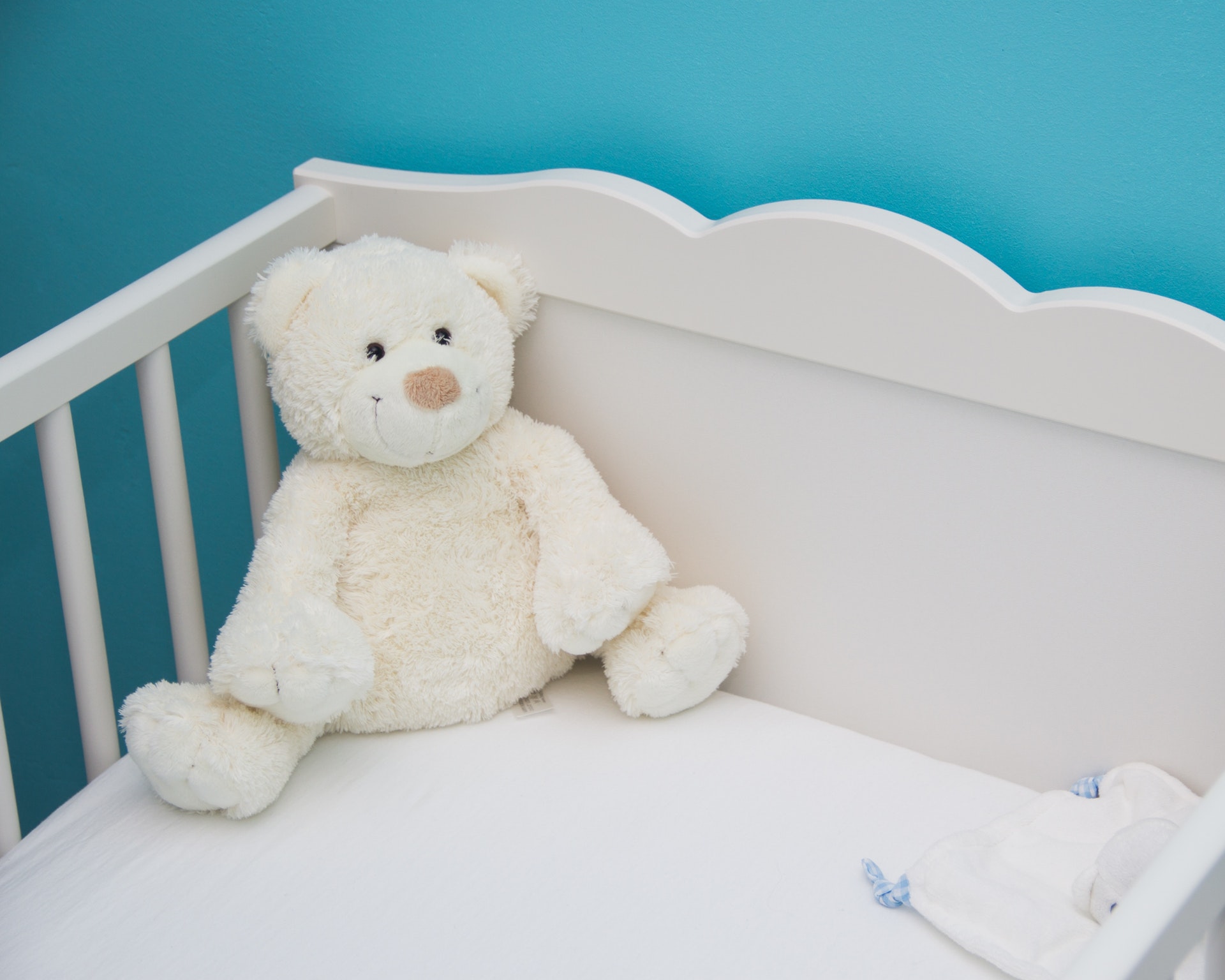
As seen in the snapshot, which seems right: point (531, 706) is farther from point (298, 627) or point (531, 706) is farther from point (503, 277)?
point (503, 277)

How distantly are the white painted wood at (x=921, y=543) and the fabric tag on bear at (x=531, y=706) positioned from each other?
0.18 meters

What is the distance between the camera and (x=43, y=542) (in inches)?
62.8

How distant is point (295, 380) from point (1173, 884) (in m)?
0.76

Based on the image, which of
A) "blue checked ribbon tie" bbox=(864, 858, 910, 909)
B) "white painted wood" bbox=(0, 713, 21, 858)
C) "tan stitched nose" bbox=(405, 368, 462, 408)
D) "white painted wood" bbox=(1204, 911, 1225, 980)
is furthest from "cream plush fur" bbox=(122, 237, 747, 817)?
"white painted wood" bbox=(1204, 911, 1225, 980)

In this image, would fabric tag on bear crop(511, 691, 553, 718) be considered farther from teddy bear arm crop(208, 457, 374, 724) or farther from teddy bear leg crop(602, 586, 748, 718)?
teddy bear arm crop(208, 457, 374, 724)

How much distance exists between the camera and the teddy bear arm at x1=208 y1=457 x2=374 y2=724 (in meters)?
0.93

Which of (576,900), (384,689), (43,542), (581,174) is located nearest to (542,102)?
(581,174)

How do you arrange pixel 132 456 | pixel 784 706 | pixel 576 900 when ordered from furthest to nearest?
pixel 132 456 → pixel 784 706 → pixel 576 900

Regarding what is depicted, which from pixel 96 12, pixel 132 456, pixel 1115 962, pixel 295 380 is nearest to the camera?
pixel 1115 962

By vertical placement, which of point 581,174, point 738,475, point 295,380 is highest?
point 581,174

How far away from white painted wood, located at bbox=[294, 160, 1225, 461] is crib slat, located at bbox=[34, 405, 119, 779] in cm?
38

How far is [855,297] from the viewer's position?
0.92 m

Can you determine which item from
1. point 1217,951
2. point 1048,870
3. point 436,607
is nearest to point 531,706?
point 436,607

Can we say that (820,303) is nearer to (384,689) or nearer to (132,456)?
(384,689)
